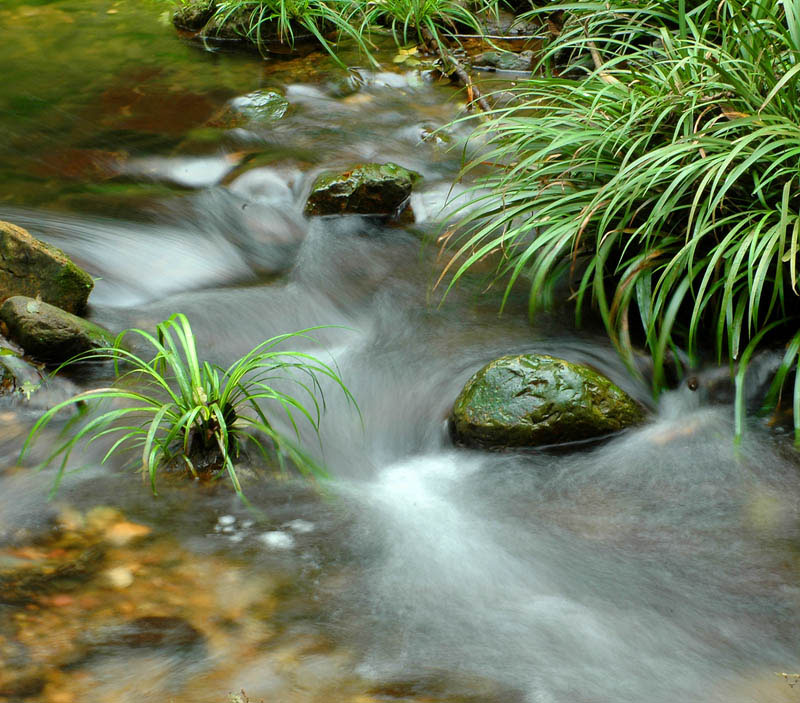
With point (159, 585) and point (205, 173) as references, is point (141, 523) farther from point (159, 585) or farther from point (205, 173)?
point (205, 173)

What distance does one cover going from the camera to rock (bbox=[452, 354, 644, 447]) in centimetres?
262

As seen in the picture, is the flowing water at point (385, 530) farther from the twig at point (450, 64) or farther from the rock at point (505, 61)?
the rock at point (505, 61)

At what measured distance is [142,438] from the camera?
2.55 m

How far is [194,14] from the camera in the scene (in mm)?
6359

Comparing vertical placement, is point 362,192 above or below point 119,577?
above

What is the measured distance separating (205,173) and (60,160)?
0.83 metres

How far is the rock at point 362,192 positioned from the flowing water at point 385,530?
9 centimetres

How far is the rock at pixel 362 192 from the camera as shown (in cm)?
404

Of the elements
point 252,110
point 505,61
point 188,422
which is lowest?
point 188,422

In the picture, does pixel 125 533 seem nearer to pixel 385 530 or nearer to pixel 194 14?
pixel 385 530

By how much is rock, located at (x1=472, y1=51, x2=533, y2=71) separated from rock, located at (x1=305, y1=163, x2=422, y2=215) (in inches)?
74.0

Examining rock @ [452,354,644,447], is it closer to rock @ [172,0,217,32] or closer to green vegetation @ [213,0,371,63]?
green vegetation @ [213,0,371,63]

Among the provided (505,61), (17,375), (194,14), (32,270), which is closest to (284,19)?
(194,14)

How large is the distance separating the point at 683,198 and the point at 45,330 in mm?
2364
